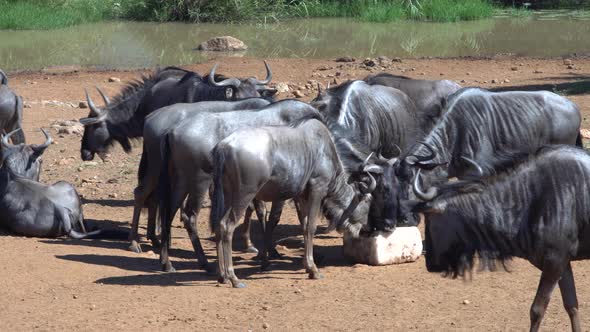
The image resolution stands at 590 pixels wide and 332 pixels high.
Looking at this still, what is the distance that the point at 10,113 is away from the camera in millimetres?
13695

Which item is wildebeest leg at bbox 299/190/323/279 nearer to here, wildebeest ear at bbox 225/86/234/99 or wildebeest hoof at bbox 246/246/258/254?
wildebeest hoof at bbox 246/246/258/254

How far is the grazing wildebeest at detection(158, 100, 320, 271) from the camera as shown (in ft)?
30.8

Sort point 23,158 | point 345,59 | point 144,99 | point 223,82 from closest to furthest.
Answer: point 23,158
point 223,82
point 144,99
point 345,59

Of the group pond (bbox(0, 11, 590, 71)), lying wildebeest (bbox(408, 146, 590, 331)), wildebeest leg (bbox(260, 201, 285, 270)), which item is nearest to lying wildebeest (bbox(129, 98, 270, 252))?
wildebeest leg (bbox(260, 201, 285, 270))

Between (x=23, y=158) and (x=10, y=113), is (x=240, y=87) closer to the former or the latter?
(x=23, y=158)

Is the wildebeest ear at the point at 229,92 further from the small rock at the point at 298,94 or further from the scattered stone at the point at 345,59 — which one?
the scattered stone at the point at 345,59

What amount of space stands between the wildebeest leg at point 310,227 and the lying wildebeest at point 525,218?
2.14 meters

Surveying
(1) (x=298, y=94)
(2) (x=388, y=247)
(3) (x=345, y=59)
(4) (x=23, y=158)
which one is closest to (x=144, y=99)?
(4) (x=23, y=158)

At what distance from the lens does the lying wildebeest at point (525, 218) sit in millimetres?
6781

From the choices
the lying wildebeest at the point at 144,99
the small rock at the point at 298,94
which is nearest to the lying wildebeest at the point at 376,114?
the lying wildebeest at the point at 144,99

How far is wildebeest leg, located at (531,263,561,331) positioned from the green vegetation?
24.4m

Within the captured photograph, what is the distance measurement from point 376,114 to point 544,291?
15.1ft

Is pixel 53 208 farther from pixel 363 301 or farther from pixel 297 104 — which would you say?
pixel 363 301

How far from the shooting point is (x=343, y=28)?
30031 millimetres
